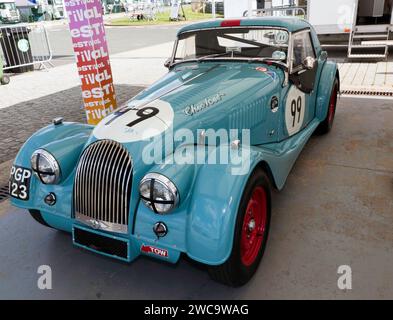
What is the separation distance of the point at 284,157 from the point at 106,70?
2.65 meters

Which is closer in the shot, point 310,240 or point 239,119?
point 310,240

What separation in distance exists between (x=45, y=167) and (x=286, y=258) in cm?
182

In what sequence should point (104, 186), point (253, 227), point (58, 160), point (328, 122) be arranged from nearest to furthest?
point (104, 186)
point (253, 227)
point (58, 160)
point (328, 122)

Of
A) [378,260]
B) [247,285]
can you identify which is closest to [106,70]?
[247,285]

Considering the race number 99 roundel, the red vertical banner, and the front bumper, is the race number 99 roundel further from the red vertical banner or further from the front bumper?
the red vertical banner

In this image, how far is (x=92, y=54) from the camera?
4.28 metres

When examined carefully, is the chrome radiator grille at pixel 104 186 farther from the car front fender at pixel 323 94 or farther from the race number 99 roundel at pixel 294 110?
the car front fender at pixel 323 94

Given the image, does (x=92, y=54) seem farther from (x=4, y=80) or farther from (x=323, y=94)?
(x=4, y=80)

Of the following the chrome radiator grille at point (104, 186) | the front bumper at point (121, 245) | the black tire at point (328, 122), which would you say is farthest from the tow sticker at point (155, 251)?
the black tire at point (328, 122)

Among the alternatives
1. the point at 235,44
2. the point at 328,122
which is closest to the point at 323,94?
the point at 328,122

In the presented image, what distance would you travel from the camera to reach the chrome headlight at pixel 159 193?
1999 millimetres

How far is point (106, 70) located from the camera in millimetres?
4484

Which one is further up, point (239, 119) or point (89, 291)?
point (239, 119)
